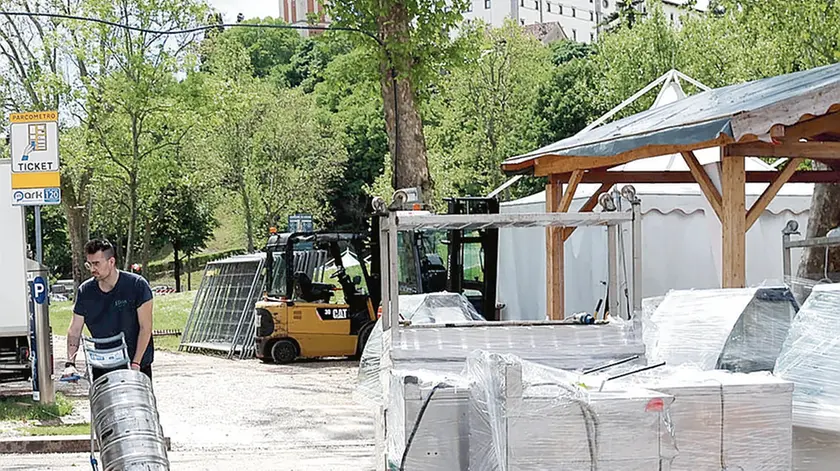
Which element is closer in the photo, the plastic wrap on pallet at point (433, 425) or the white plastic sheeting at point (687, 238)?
the plastic wrap on pallet at point (433, 425)

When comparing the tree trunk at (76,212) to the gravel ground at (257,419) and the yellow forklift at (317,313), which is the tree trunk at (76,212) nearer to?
the yellow forklift at (317,313)

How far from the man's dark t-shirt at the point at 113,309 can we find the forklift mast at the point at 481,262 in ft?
29.5

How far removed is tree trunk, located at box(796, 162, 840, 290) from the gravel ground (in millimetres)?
5861

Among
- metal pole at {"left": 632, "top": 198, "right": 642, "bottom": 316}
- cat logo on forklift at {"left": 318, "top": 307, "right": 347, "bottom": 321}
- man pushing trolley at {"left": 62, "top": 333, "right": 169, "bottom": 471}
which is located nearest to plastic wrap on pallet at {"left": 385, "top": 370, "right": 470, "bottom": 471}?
man pushing trolley at {"left": 62, "top": 333, "right": 169, "bottom": 471}

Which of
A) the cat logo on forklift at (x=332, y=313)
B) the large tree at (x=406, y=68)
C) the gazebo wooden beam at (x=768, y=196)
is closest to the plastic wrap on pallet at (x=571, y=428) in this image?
the gazebo wooden beam at (x=768, y=196)

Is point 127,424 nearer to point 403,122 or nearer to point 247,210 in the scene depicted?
point 403,122

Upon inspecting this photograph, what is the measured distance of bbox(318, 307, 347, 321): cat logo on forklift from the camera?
65.5 feet

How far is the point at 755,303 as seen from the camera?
7.11 metres

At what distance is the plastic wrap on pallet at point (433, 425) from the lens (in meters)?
5.40

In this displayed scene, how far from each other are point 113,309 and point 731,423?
4.58m

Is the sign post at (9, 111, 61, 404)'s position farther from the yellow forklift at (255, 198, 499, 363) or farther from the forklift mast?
the yellow forklift at (255, 198, 499, 363)

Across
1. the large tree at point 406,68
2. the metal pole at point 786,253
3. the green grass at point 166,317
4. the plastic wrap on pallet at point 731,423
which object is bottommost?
the green grass at point 166,317

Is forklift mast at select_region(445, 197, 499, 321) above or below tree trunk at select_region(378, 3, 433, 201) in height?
below

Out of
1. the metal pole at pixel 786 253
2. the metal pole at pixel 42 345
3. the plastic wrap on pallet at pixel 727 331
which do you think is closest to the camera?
the plastic wrap on pallet at pixel 727 331
